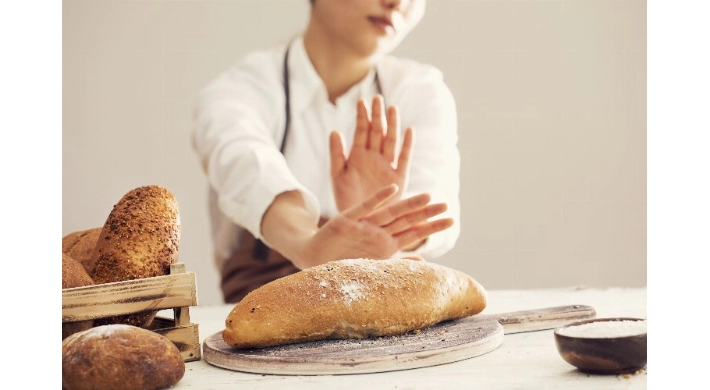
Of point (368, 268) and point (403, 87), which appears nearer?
point (368, 268)

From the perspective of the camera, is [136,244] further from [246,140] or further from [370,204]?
[246,140]

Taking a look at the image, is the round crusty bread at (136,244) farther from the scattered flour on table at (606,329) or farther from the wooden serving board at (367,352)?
the scattered flour on table at (606,329)

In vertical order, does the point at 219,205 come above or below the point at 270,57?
below

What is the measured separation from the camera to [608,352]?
0.81m

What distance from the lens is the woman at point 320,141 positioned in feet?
5.71

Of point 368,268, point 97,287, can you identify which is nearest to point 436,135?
point 368,268

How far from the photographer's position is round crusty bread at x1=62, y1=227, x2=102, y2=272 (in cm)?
107

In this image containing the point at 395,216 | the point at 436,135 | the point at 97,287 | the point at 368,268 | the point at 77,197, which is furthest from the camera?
the point at 436,135

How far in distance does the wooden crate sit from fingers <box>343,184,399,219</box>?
655mm

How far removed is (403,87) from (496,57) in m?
0.26

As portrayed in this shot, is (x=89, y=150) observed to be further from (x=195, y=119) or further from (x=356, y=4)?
(x=356, y=4)

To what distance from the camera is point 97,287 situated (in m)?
0.88

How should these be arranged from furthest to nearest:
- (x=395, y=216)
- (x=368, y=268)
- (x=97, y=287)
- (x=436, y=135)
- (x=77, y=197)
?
(x=436, y=135) < (x=77, y=197) < (x=395, y=216) < (x=368, y=268) < (x=97, y=287)

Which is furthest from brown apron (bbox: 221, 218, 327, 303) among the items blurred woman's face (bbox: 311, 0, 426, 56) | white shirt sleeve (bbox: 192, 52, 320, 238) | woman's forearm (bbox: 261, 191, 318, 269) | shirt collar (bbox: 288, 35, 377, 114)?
blurred woman's face (bbox: 311, 0, 426, 56)
